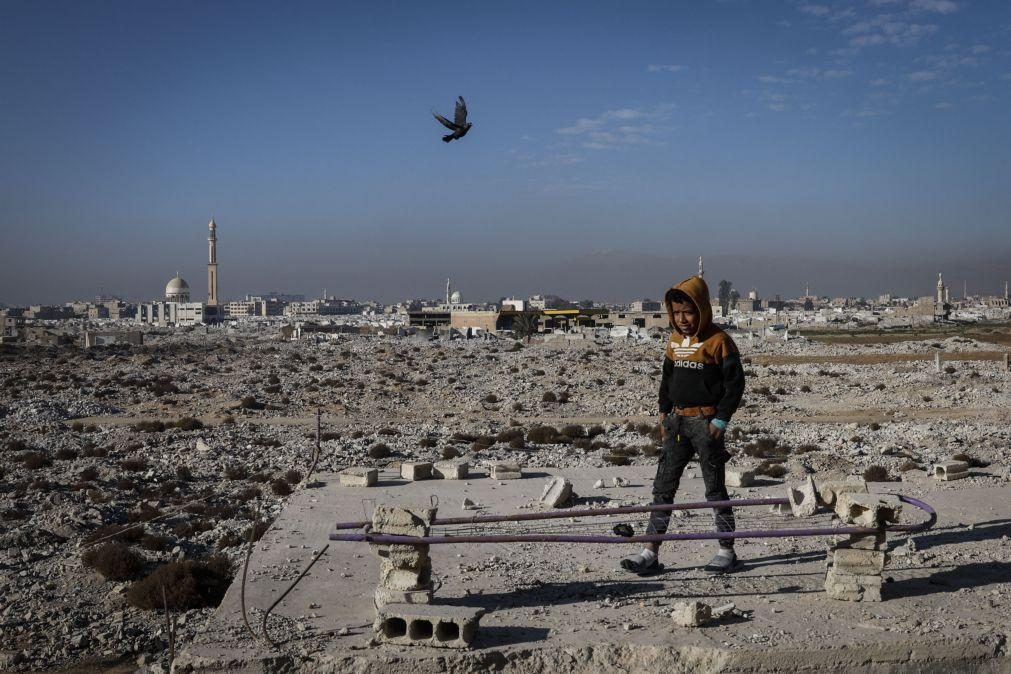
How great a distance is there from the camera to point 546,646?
16.1ft

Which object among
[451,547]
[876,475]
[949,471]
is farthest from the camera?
[876,475]

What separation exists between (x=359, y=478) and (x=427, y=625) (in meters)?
5.33

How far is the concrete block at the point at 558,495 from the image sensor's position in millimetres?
8859

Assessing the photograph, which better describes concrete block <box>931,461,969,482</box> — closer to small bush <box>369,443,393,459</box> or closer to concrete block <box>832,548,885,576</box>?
concrete block <box>832,548,885,576</box>

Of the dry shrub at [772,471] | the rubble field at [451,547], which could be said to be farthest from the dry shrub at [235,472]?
the dry shrub at [772,471]

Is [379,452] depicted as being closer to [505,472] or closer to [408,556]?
[505,472]

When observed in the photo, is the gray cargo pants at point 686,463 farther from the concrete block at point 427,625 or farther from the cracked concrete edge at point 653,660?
the concrete block at point 427,625

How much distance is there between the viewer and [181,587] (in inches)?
306

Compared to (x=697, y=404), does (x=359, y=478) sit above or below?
below

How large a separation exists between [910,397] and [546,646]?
25.1 meters

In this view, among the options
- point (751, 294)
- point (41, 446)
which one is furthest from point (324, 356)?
point (751, 294)

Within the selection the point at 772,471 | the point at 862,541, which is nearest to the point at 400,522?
the point at 862,541

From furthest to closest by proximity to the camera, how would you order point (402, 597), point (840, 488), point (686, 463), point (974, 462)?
point (974, 462) → point (686, 463) → point (840, 488) → point (402, 597)

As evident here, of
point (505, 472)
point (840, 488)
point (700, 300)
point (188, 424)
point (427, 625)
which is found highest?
point (700, 300)
